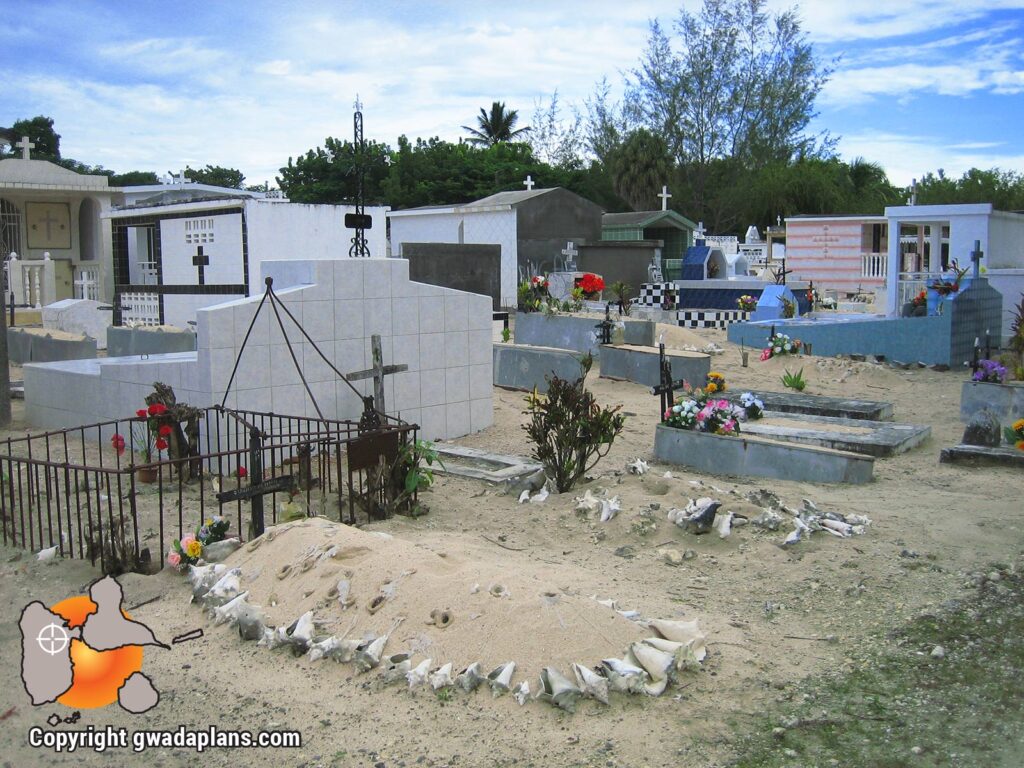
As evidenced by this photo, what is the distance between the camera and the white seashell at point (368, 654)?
13.5ft

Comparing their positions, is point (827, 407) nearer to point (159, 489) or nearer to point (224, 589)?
point (159, 489)

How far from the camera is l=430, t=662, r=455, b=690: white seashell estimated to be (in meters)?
3.94

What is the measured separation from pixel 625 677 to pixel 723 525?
2.50m

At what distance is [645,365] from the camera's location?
13.6 meters

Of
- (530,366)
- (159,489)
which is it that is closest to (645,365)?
(530,366)

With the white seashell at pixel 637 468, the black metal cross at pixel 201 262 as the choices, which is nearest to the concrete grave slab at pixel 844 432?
the white seashell at pixel 637 468

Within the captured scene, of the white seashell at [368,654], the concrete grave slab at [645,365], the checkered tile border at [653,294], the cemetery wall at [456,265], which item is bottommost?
the white seashell at [368,654]

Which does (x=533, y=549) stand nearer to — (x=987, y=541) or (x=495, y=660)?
(x=495, y=660)

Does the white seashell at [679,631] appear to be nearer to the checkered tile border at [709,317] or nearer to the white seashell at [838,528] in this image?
the white seashell at [838,528]

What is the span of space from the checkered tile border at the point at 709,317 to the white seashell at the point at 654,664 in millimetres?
16993

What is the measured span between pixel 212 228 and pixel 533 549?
16692 mm

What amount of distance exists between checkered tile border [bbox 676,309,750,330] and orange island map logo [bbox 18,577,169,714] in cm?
1747

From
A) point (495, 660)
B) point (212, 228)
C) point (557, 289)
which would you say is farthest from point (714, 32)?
point (495, 660)

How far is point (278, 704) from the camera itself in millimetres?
3912
